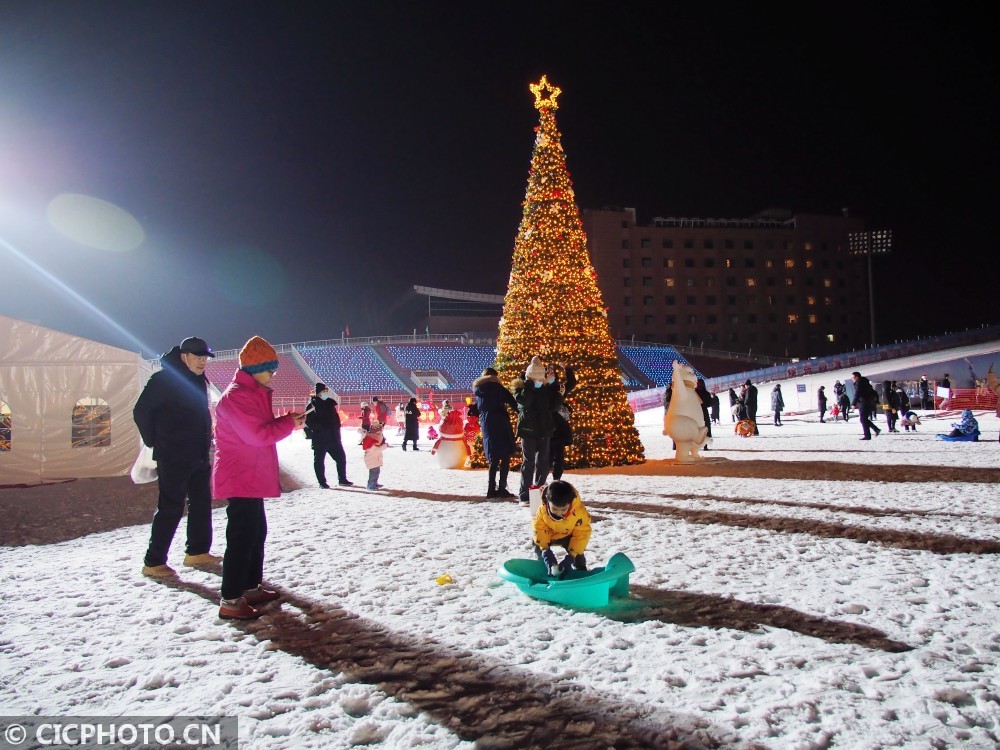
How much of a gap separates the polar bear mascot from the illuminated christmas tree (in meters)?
0.73

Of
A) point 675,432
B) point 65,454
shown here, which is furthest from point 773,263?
point 65,454

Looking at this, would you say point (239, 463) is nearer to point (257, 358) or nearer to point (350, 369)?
point (257, 358)

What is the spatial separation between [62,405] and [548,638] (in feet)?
37.8

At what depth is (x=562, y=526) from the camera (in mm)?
4020

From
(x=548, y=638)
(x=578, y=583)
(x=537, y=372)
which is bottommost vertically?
(x=548, y=638)

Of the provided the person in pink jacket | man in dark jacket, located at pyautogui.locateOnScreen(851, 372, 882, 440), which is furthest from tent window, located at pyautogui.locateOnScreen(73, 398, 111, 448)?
man in dark jacket, located at pyautogui.locateOnScreen(851, 372, 882, 440)

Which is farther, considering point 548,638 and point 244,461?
point 244,461

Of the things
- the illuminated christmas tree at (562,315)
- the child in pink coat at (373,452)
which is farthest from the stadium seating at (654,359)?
the child in pink coat at (373,452)

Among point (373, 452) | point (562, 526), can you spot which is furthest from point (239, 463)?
point (373, 452)

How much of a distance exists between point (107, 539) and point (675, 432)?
345 inches

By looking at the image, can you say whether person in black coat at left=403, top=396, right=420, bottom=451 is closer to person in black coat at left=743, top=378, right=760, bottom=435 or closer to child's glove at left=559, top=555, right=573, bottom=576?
person in black coat at left=743, top=378, right=760, bottom=435

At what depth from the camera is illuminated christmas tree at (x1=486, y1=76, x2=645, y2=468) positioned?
1102cm

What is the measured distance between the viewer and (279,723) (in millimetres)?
2461

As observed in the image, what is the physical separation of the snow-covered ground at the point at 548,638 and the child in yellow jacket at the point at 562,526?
0.34 meters
